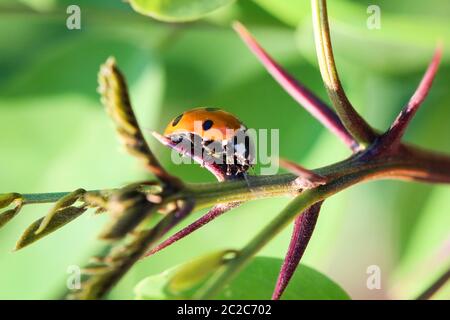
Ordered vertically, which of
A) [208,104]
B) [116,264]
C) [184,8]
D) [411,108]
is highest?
[208,104]

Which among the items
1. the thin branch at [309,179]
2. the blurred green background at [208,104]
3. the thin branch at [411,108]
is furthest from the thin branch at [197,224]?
the blurred green background at [208,104]

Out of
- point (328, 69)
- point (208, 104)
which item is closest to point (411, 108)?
point (328, 69)

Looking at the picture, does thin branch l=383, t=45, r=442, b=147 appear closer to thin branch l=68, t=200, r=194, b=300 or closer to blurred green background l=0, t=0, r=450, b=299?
thin branch l=68, t=200, r=194, b=300

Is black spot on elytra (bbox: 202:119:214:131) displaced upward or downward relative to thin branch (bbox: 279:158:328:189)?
upward

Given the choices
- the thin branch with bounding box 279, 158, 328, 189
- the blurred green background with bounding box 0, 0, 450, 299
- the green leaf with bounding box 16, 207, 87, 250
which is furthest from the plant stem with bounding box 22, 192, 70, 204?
the blurred green background with bounding box 0, 0, 450, 299

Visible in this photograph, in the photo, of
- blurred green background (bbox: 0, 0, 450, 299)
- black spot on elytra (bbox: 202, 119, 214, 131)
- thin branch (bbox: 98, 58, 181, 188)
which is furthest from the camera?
blurred green background (bbox: 0, 0, 450, 299)

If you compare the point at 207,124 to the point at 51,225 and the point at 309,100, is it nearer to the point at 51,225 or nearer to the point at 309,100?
the point at 309,100
